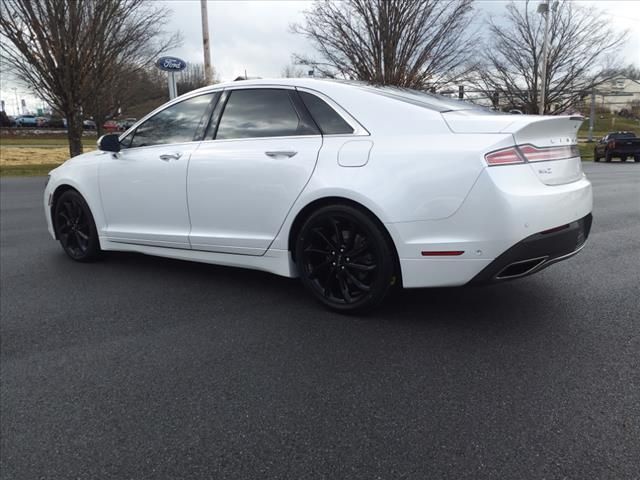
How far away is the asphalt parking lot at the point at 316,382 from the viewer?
208cm

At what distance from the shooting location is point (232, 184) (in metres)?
3.94

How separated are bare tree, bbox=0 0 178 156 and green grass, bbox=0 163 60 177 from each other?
2511 mm

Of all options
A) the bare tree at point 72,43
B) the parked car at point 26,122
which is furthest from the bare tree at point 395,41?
the parked car at point 26,122

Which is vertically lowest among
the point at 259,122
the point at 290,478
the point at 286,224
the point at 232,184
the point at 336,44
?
the point at 290,478

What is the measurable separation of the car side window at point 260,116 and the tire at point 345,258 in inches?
26.4

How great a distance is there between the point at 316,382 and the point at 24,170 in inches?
795

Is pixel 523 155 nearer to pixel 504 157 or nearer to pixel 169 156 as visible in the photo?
pixel 504 157

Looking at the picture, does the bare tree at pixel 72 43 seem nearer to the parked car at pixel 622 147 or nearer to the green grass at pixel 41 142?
the green grass at pixel 41 142

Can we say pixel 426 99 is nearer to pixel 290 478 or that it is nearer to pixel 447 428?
pixel 447 428

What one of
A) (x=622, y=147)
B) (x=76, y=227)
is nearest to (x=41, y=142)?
(x=622, y=147)

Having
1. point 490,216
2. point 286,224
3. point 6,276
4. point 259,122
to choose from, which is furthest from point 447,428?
point 6,276

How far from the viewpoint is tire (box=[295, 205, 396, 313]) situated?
3340 millimetres

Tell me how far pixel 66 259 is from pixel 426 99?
13.1 ft

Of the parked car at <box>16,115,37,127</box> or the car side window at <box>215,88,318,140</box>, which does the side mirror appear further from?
the parked car at <box>16,115,37,127</box>
